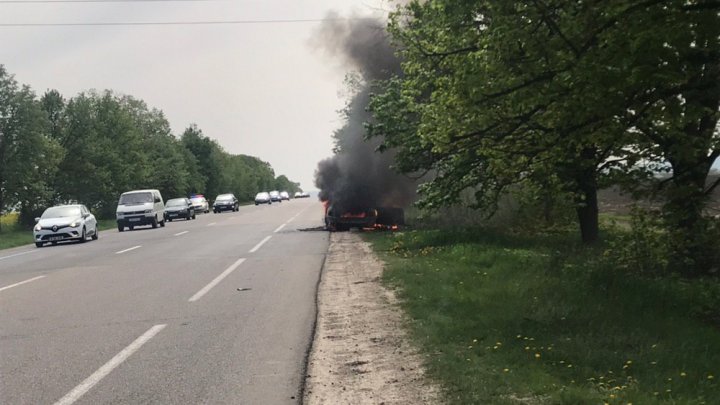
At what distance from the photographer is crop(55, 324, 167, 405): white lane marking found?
16.6ft

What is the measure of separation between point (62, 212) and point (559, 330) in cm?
2296

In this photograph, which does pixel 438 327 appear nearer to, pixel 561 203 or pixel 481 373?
pixel 481 373

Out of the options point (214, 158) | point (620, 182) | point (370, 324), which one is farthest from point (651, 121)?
point (214, 158)

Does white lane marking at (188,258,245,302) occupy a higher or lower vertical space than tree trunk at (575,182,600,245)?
lower

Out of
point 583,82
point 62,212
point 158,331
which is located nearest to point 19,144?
point 62,212

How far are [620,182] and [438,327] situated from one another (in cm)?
500

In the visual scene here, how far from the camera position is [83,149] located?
5725 centimetres

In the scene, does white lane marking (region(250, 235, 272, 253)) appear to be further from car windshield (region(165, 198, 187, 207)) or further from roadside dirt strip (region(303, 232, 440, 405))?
car windshield (region(165, 198, 187, 207))

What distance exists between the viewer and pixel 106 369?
229 inches

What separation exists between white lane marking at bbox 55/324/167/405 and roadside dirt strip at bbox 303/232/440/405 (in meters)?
1.79

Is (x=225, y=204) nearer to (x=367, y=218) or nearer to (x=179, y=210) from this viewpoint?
(x=179, y=210)

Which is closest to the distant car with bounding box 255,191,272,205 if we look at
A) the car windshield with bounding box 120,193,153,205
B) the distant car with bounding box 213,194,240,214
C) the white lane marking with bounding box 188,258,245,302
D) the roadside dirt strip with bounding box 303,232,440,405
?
the distant car with bounding box 213,194,240,214

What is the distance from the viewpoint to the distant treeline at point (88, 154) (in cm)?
4381

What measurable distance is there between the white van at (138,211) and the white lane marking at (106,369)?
26563 millimetres
